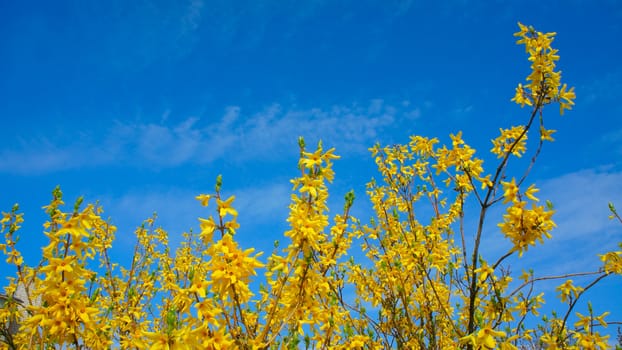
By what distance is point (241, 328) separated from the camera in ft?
8.12

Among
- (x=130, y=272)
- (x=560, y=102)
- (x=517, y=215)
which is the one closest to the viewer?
(x=517, y=215)

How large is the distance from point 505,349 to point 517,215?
3.27 feet

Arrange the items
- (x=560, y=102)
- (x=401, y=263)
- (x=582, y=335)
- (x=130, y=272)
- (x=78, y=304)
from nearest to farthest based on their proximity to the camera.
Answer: (x=78, y=304) → (x=582, y=335) → (x=560, y=102) → (x=401, y=263) → (x=130, y=272)

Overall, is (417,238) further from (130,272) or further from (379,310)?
(130,272)

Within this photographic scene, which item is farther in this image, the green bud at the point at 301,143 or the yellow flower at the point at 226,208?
the green bud at the point at 301,143

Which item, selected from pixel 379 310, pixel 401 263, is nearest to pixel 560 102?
pixel 401 263

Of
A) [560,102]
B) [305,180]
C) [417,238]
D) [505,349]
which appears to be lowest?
[505,349]

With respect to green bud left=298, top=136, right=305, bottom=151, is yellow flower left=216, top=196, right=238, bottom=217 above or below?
below

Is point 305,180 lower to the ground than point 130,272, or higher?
lower

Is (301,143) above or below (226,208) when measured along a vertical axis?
above

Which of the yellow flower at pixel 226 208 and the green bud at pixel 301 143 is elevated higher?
the green bud at pixel 301 143

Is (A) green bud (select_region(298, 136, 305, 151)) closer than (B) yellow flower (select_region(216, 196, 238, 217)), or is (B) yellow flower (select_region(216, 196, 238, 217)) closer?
(B) yellow flower (select_region(216, 196, 238, 217))

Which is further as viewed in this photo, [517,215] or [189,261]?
[189,261]

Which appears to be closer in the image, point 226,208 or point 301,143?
point 226,208
